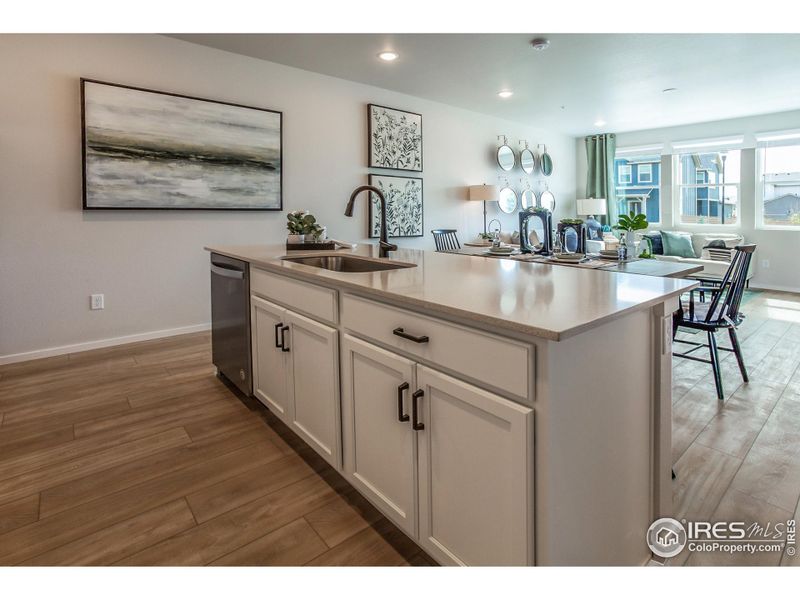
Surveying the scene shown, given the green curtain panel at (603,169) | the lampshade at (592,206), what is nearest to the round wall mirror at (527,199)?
the lampshade at (592,206)

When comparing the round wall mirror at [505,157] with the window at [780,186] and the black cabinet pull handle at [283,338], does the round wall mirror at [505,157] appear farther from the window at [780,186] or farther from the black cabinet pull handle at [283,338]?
the black cabinet pull handle at [283,338]

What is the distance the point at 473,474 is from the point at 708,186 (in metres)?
7.81

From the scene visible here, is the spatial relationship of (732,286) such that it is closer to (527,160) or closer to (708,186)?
(527,160)

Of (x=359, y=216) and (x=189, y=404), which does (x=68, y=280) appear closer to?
(x=189, y=404)

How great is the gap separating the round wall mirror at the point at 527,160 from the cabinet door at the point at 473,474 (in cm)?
649

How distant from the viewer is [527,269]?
1.87m

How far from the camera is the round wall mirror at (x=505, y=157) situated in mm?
6680

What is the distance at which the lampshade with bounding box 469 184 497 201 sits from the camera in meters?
5.98

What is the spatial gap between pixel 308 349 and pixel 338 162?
11.1 feet

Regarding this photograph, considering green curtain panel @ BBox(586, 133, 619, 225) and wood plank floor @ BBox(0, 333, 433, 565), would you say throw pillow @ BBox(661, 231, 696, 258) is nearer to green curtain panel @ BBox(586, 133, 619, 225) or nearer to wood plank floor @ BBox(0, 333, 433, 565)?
green curtain panel @ BBox(586, 133, 619, 225)

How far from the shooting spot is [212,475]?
1916 millimetres

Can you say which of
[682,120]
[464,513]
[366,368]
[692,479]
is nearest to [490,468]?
[464,513]

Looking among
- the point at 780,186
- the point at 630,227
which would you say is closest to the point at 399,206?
the point at 630,227

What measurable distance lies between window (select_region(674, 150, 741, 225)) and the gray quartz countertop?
672 centimetres
